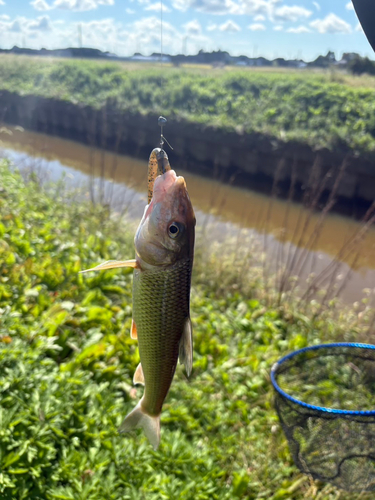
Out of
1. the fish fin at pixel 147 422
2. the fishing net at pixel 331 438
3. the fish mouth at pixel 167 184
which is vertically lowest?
the fishing net at pixel 331 438

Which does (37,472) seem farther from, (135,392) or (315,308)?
(315,308)

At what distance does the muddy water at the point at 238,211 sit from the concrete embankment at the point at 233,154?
2.11 feet

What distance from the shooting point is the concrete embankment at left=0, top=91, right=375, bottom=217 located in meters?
12.9

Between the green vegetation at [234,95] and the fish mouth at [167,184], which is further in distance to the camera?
the green vegetation at [234,95]

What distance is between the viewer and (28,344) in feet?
11.3

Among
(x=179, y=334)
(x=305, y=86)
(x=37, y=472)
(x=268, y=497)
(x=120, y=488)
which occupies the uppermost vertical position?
(x=305, y=86)

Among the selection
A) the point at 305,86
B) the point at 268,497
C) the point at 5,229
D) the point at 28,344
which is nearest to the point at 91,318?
the point at 28,344

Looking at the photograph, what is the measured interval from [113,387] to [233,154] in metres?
12.7

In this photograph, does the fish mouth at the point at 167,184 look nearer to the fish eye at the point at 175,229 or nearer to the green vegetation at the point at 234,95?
the fish eye at the point at 175,229

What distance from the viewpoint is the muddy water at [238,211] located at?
7.70 m

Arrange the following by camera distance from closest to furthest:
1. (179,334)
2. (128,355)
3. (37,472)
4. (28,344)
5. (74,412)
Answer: (179,334)
(37,472)
(74,412)
(28,344)
(128,355)

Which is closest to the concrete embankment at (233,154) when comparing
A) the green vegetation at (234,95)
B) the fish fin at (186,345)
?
the green vegetation at (234,95)

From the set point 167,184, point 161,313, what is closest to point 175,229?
point 167,184

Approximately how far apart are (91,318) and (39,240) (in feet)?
4.64
